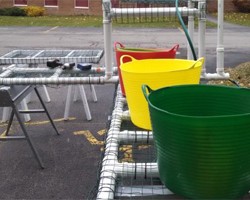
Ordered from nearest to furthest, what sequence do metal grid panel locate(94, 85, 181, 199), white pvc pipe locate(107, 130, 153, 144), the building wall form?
metal grid panel locate(94, 85, 181, 199) → white pvc pipe locate(107, 130, 153, 144) → the building wall

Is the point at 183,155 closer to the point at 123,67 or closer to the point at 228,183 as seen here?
the point at 228,183

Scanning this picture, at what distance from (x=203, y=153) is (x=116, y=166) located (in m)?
0.42

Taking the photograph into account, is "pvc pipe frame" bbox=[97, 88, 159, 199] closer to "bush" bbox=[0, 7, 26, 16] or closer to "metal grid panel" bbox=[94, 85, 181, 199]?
"metal grid panel" bbox=[94, 85, 181, 199]

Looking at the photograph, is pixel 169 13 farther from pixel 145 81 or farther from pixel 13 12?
pixel 13 12

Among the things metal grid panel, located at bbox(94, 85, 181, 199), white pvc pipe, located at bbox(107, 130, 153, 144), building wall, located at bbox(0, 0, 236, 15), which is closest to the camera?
metal grid panel, located at bbox(94, 85, 181, 199)

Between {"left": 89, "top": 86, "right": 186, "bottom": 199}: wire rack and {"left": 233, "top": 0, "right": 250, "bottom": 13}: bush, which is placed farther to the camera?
{"left": 233, "top": 0, "right": 250, "bottom": 13}: bush

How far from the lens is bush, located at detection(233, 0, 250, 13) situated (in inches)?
1027

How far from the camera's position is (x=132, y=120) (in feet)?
6.53

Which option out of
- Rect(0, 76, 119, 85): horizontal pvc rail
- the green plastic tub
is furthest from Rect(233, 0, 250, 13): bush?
the green plastic tub

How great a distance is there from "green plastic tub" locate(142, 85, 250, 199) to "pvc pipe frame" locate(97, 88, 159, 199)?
0.40ft

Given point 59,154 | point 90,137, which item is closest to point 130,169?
point 59,154

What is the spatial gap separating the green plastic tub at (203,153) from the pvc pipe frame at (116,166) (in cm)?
12

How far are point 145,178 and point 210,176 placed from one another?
13.3 inches

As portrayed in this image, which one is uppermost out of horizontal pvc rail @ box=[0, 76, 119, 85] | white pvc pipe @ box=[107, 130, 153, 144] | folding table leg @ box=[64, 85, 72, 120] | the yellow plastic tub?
the yellow plastic tub
